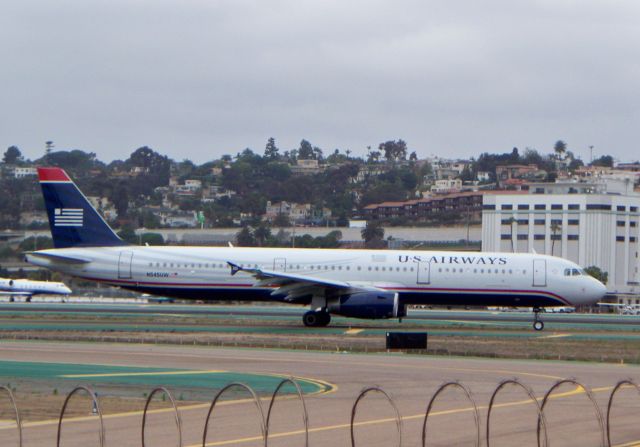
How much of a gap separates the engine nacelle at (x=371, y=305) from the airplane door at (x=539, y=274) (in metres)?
6.76

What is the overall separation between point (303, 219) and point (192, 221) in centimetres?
2159

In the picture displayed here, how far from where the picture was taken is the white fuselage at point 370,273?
1855 inches

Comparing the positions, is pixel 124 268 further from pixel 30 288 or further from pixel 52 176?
pixel 30 288

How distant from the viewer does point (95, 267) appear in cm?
4831

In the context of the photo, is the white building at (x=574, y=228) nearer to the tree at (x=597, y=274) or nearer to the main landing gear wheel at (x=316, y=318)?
the tree at (x=597, y=274)

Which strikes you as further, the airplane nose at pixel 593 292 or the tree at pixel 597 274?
the tree at pixel 597 274

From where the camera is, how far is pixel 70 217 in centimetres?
4966

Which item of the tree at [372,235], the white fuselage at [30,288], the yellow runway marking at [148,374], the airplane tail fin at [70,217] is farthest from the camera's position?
the tree at [372,235]

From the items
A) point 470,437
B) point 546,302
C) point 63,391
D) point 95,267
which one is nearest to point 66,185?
point 95,267

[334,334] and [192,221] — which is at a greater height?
[192,221]

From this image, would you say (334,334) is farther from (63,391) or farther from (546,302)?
(63,391)

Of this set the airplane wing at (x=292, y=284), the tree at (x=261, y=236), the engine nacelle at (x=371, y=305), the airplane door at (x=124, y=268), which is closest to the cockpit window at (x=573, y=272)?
the engine nacelle at (x=371, y=305)

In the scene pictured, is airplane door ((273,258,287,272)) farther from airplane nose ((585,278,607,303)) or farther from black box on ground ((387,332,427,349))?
black box on ground ((387,332,427,349))

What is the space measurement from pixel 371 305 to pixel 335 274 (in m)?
3.85
